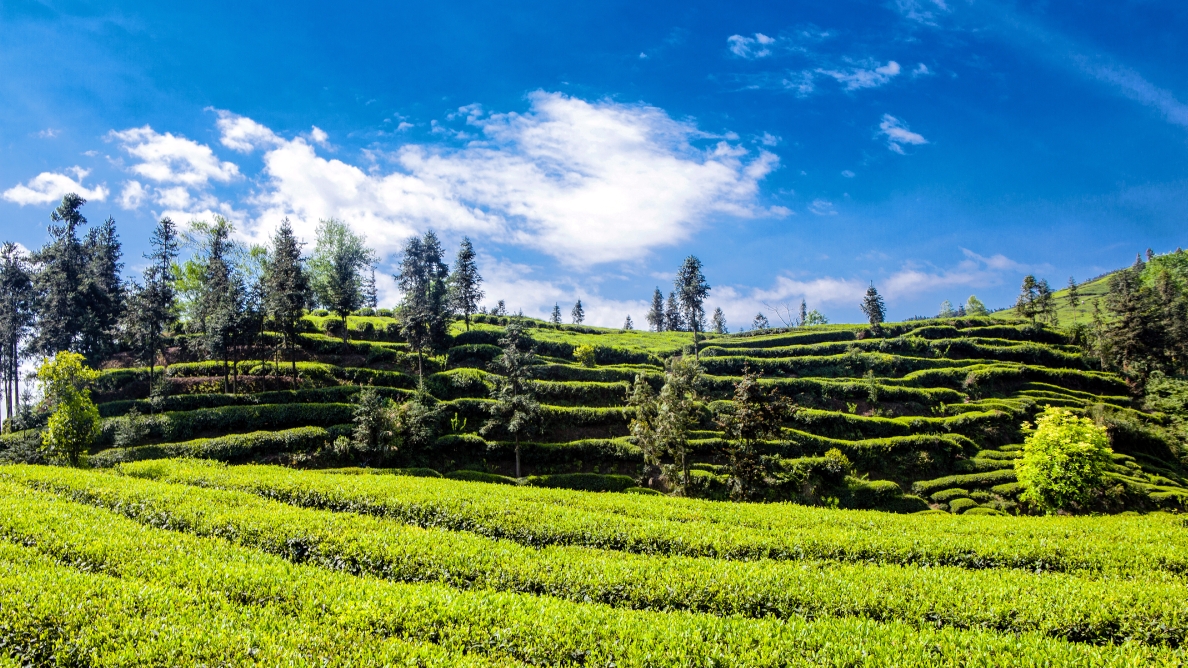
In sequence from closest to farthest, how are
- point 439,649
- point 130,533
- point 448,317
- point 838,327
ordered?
point 439,649 → point 130,533 → point 448,317 → point 838,327

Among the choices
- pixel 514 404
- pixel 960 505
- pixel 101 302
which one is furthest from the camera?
pixel 101 302

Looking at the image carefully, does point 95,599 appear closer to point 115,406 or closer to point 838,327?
point 115,406

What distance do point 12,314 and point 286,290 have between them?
3141cm

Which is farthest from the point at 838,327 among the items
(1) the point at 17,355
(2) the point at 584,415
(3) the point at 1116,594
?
(1) the point at 17,355

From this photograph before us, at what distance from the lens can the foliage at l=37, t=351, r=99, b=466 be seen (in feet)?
106

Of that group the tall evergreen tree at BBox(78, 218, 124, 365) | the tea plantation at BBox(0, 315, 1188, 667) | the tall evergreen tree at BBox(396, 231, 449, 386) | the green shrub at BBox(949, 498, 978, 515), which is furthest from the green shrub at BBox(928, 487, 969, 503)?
A: the tall evergreen tree at BBox(78, 218, 124, 365)

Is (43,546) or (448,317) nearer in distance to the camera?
(43,546)

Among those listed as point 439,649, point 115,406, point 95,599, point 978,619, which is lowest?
point 978,619

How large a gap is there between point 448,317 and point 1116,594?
211 ft

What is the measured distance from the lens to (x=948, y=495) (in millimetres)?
42625

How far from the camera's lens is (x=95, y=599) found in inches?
405

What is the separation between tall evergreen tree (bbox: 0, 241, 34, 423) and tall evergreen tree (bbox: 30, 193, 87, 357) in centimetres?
131

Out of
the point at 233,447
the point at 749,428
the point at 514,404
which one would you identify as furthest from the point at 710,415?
the point at 233,447

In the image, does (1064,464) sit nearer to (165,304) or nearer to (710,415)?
(710,415)
